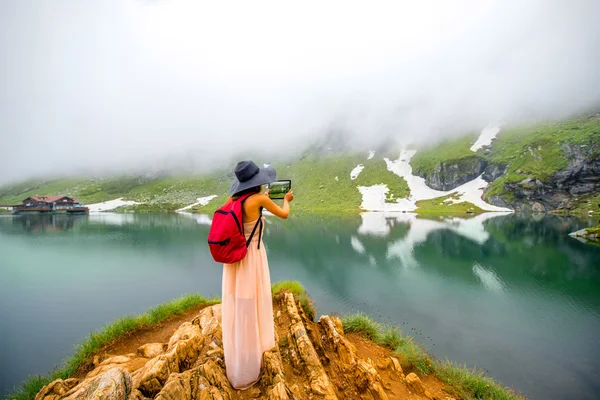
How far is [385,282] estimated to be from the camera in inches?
990

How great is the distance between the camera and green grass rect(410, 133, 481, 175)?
133 m

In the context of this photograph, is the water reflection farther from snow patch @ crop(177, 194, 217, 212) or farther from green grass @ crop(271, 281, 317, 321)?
green grass @ crop(271, 281, 317, 321)

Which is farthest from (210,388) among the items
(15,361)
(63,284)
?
(63,284)

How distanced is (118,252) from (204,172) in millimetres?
170630

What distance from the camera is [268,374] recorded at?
16.3ft

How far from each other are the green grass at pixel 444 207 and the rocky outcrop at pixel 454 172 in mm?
11642

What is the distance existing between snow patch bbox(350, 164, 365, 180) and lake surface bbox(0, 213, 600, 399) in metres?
101

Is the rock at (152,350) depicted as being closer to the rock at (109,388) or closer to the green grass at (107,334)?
the green grass at (107,334)

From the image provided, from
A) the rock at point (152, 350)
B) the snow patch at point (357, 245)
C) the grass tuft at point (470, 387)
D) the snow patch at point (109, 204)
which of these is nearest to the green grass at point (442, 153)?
the snow patch at point (357, 245)

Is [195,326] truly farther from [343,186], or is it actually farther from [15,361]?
[343,186]

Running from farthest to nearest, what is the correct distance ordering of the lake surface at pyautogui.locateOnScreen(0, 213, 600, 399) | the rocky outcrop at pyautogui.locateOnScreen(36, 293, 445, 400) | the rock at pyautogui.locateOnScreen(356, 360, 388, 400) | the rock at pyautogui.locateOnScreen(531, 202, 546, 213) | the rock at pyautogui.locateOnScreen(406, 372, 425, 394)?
the rock at pyautogui.locateOnScreen(531, 202, 546, 213), the lake surface at pyautogui.locateOnScreen(0, 213, 600, 399), the rock at pyautogui.locateOnScreen(406, 372, 425, 394), the rock at pyautogui.locateOnScreen(356, 360, 388, 400), the rocky outcrop at pyautogui.locateOnScreen(36, 293, 445, 400)

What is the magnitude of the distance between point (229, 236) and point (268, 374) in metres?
→ 2.82

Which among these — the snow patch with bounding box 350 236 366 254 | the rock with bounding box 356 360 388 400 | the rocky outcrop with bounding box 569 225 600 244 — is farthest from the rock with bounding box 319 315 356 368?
the rocky outcrop with bounding box 569 225 600 244

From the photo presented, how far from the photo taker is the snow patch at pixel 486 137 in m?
138
